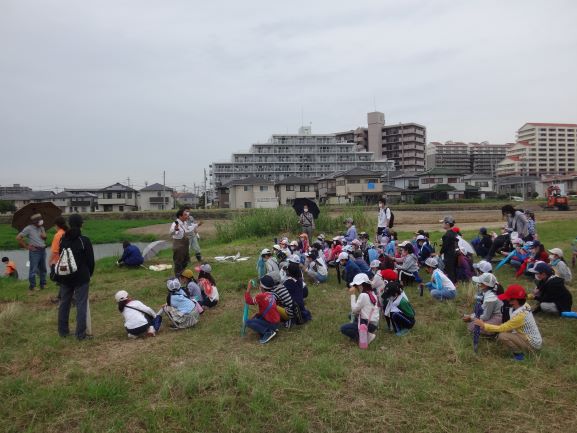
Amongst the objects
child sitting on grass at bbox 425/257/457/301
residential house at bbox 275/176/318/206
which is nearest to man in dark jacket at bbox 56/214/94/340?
child sitting on grass at bbox 425/257/457/301

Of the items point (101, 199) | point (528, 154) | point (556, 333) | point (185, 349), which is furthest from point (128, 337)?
point (528, 154)

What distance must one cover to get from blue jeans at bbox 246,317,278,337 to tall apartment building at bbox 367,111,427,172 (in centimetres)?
7609

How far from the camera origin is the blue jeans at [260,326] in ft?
18.1

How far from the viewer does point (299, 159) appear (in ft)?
237

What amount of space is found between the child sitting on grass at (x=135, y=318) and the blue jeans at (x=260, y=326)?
4.95ft

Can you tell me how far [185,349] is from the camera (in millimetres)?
5230

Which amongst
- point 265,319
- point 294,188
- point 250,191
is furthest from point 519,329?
point 294,188

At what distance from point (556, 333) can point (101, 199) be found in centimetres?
5836

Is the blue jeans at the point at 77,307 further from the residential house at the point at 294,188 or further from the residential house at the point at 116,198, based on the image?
the residential house at the point at 116,198

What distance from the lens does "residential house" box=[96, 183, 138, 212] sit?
5612cm

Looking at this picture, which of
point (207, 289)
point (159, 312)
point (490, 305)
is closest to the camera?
point (490, 305)

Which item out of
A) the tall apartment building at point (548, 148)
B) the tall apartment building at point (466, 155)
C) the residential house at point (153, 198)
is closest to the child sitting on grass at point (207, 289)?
the residential house at point (153, 198)

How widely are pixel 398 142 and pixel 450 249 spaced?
246 feet

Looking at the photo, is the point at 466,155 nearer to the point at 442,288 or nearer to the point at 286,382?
the point at 442,288
